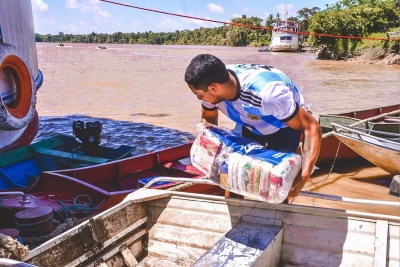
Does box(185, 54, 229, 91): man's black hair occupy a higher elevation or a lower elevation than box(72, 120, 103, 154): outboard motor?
higher

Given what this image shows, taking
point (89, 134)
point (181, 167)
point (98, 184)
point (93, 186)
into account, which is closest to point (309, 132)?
point (93, 186)

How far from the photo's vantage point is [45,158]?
7.27 m

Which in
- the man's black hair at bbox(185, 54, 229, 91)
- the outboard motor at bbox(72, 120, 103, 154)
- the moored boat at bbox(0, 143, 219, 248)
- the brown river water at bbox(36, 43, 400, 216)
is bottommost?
the brown river water at bbox(36, 43, 400, 216)

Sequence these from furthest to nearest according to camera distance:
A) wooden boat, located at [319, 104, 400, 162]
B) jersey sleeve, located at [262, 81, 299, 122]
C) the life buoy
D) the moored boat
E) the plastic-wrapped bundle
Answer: wooden boat, located at [319, 104, 400, 162]
the life buoy
the moored boat
the plastic-wrapped bundle
jersey sleeve, located at [262, 81, 299, 122]

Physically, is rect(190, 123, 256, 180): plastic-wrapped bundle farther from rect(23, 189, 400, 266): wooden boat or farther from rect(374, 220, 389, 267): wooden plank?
rect(374, 220, 389, 267): wooden plank

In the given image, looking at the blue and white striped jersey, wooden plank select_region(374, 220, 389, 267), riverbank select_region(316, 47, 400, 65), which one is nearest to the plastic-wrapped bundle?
the blue and white striped jersey

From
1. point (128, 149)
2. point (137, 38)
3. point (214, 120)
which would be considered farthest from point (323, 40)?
point (137, 38)

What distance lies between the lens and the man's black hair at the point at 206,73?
8.30ft

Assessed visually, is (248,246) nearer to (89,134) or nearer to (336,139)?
(89,134)

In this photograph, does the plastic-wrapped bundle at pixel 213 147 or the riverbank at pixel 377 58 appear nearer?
the plastic-wrapped bundle at pixel 213 147

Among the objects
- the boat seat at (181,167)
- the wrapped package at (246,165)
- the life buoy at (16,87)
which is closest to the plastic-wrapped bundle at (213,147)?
the wrapped package at (246,165)

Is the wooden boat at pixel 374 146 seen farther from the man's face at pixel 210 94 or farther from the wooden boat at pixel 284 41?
the wooden boat at pixel 284 41

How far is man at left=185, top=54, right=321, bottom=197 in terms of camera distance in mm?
2533

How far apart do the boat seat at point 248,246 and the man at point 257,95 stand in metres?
0.41
